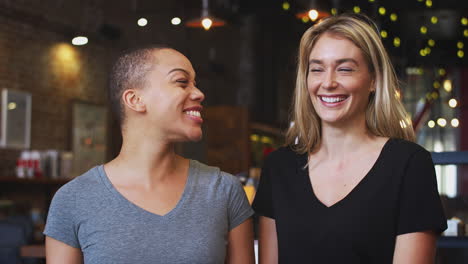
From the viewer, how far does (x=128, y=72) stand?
1900 mm

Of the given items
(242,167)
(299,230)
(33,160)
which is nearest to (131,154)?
(299,230)

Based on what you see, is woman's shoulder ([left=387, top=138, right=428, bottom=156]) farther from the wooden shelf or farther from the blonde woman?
the wooden shelf

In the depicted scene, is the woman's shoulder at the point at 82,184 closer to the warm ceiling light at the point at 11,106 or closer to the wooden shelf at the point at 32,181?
the wooden shelf at the point at 32,181

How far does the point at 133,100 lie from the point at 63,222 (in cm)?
37

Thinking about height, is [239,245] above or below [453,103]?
below

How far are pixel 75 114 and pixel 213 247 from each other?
22.0 ft

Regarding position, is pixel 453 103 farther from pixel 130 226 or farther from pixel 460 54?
pixel 130 226

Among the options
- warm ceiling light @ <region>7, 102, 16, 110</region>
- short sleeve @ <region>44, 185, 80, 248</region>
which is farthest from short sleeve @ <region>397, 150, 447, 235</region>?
warm ceiling light @ <region>7, 102, 16, 110</region>

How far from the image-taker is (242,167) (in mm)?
9836

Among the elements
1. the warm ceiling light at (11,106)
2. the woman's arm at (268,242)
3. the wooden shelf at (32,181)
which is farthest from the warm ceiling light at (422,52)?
the woman's arm at (268,242)

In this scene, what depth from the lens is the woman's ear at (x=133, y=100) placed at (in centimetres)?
185

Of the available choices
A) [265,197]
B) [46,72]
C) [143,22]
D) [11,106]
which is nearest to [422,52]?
[46,72]

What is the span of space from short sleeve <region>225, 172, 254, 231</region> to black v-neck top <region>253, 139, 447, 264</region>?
12 centimetres

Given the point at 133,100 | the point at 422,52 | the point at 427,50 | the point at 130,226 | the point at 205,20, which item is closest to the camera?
the point at 130,226
